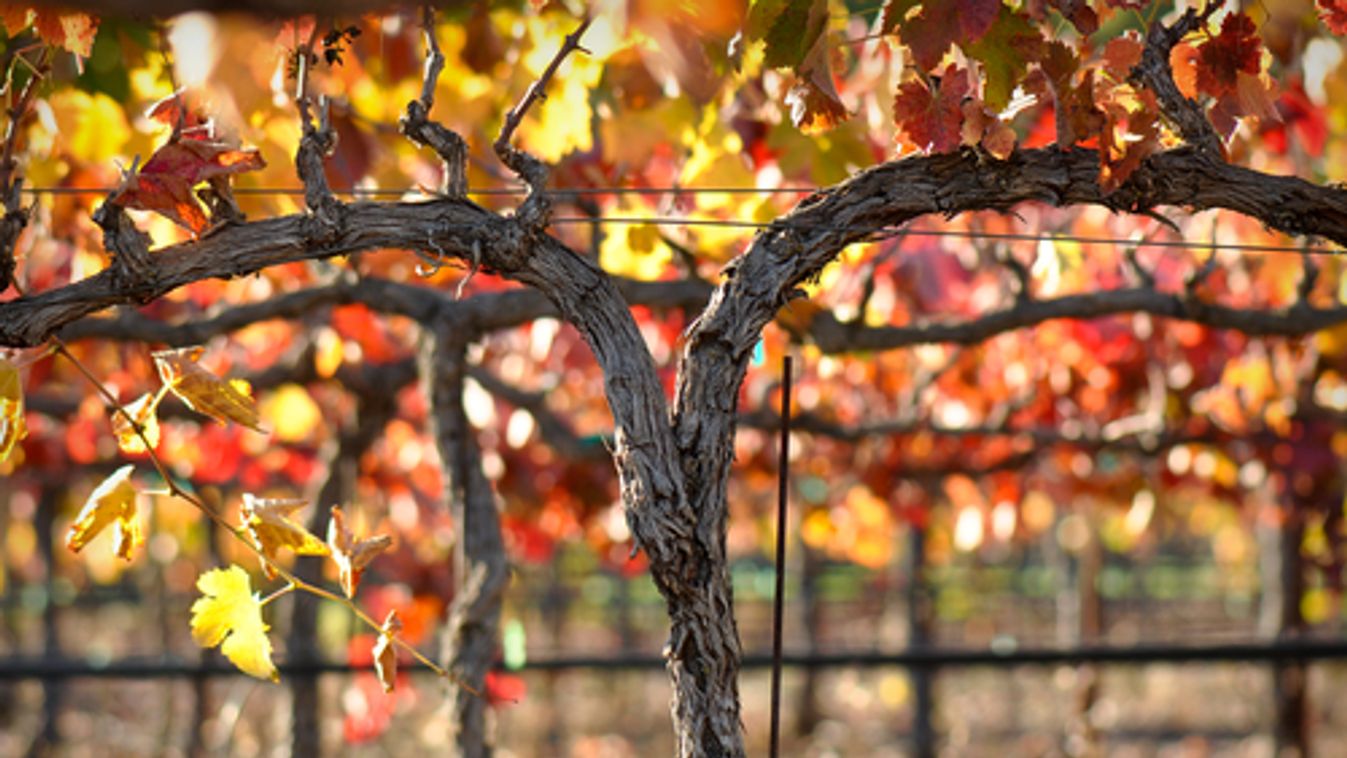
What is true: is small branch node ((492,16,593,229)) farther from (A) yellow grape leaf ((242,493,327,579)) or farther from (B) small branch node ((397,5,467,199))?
(A) yellow grape leaf ((242,493,327,579))

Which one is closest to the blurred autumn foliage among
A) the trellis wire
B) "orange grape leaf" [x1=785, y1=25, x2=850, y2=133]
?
"orange grape leaf" [x1=785, y1=25, x2=850, y2=133]

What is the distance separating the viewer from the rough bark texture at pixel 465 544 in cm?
327

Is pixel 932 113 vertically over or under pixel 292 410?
under

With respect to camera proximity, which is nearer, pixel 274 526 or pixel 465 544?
pixel 274 526

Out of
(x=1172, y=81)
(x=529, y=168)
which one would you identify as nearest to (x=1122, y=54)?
(x=1172, y=81)

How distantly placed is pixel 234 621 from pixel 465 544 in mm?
1359

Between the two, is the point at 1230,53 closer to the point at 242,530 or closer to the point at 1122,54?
the point at 1122,54

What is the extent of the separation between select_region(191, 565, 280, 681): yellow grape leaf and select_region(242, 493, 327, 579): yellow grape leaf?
6 centimetres

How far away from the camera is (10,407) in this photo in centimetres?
195

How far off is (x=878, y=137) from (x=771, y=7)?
2.22m

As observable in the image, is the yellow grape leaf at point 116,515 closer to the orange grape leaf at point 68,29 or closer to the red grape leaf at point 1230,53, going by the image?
the orange grape leaf at point 68,29

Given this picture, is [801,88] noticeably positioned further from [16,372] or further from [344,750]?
[344,750]

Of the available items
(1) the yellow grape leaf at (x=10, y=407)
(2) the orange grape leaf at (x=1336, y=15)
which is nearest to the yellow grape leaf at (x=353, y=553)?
(1) the yellow grape leaf at (x=10, y=407)

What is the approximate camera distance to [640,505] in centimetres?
191
